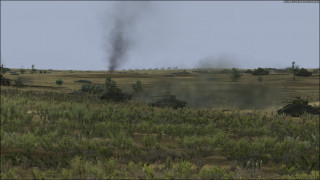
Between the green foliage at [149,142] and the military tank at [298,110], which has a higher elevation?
the military tank at [298,110]

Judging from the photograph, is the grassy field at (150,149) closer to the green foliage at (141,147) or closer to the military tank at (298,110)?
the green foliage at (141,147)

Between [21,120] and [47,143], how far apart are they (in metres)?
4.60

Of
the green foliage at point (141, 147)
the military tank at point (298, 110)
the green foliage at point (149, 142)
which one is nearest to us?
the green foliage at point (141, 147)

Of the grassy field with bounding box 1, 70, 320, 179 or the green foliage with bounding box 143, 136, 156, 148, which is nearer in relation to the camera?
the grassy field with bounding box 1, 70, 320, 179

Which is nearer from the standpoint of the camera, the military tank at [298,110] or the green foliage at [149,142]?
the green foliage at [149,142]

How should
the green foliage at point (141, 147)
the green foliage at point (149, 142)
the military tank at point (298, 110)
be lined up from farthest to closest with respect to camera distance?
the military tank at point (298, 110) → the green foliage at point (149, 142) → the green foliage at point (141, 147)

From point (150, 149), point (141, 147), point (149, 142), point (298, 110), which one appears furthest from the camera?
point (298, 110)

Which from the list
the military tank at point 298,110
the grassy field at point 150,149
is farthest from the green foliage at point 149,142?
the military tank at point 298,110

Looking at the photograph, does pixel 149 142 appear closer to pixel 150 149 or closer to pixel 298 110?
pixel 150 149

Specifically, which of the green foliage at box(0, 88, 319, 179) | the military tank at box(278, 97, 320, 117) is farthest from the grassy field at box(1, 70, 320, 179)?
the military tank at box(278, 97, 320, 117)

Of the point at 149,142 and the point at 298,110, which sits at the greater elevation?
the point at 298,110

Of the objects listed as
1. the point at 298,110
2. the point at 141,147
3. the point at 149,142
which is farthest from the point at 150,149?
the point at 298,110

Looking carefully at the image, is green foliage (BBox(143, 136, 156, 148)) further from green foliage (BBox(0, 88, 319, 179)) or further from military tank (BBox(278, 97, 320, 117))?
military tank (BBox(278, 97, 320, 117))

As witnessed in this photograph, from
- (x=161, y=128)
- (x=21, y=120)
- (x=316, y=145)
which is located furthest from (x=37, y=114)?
(x=316, y=145)
